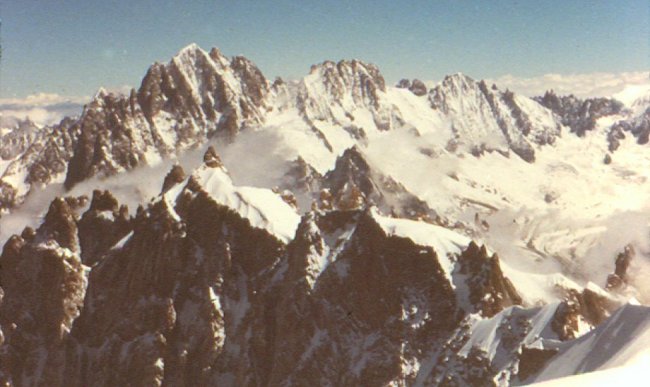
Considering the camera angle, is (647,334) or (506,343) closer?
(647,334)

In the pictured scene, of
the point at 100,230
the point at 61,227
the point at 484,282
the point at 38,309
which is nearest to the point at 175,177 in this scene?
the point at 100,230

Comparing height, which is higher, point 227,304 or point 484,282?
point 227,304

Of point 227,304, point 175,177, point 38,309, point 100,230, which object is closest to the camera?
point 227,304

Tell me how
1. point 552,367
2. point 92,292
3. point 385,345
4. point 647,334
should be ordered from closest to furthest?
point 647,334
point 552,367
point 385,345
point 92,292

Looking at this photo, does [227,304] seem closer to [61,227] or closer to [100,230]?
[100,230]

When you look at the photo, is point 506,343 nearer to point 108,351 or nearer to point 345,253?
point 345,253

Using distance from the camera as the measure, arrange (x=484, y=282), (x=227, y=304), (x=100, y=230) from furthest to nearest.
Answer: (x=100, y=230)
(x=227, y=304)
(x=484, y=282)

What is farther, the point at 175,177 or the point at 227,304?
the point at 175,177

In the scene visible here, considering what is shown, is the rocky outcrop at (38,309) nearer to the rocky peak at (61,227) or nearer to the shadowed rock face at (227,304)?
the shadowed rock face at (227,304)

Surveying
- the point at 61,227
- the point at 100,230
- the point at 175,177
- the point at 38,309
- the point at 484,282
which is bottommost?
the point at 484,282

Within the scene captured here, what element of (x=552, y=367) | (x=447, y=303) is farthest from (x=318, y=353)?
(x=552, y=367)

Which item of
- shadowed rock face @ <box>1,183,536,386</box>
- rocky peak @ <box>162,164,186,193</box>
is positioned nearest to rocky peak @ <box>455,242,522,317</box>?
shadowed rock face @ <box>1,183,536,386</box>
